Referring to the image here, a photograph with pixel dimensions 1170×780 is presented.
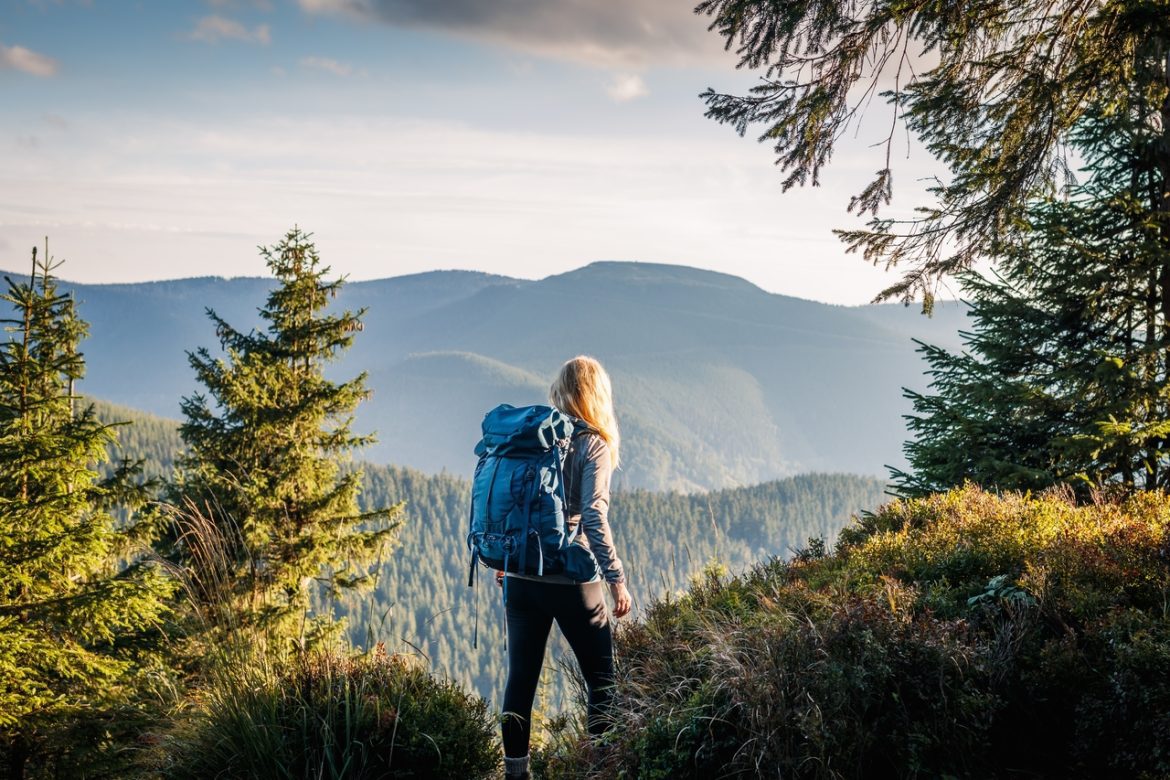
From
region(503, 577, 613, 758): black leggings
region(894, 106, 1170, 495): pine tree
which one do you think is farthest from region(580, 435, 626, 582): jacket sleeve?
region(894, 106, 1170, 495): pine tree

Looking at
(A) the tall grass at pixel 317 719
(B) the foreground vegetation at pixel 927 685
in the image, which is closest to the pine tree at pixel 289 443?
(A) the tall grass at pixel 317 719

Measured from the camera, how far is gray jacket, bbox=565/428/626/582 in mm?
3770

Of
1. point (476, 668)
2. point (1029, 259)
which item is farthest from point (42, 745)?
point (476, 668)

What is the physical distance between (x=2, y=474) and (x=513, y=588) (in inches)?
309

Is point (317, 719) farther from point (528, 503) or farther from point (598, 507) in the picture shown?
point (598, 507)

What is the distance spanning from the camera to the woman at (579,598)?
149 inches

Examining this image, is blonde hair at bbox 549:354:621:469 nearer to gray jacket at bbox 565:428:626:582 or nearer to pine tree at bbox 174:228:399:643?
gray jacket at bbox 565:428:626:582

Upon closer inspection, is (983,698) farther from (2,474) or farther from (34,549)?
(2,474)

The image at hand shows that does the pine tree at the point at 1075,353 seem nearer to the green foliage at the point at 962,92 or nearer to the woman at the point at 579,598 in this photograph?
the green foliage at the point at 962,92

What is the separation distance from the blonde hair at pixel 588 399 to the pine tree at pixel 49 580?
241 inches

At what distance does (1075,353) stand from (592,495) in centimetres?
802

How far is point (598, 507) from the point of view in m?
3.83

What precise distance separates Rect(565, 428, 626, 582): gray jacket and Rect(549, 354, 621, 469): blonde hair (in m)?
0.07

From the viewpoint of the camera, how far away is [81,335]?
42.6ft
